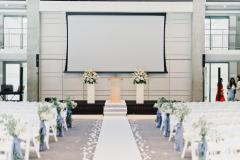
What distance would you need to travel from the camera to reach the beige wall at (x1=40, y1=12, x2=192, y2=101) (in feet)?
78.1

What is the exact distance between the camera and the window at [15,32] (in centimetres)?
2664

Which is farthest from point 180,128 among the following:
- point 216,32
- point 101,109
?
point 216,32

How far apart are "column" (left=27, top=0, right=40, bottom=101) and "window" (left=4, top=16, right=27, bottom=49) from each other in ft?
11.7

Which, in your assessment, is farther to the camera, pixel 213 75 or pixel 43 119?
pixel 213 75

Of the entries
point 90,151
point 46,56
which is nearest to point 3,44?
point 46,56

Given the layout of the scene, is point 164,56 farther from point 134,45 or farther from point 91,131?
point 91,131

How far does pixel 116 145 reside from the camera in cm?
1070

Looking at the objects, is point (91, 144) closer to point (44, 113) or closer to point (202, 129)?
point (44, 113)

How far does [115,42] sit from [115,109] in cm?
467

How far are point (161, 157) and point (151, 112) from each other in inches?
435

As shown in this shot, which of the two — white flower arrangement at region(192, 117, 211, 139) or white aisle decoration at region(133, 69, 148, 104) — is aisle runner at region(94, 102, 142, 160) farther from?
white aisle decoration at region(133, 69, 148, 104)

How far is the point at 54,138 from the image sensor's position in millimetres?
12141

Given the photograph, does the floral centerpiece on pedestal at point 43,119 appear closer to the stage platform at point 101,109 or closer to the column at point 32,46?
the stage platform at point 101,109

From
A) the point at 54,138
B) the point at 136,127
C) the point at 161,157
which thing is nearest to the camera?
the point at 161,157
